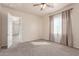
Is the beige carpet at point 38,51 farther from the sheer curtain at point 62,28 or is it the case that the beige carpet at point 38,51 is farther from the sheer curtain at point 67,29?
the sheer curtain at point 62,28

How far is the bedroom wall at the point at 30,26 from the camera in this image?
16.7ft

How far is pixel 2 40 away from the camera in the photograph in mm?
4020

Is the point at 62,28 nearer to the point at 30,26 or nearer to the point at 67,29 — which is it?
the point at 67,29

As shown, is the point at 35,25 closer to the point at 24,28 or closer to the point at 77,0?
the point at 24,28

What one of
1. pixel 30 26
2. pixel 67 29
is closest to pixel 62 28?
pixel 67 29

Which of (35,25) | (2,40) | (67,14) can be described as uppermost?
(67,14)

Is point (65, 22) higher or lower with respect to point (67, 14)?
lower

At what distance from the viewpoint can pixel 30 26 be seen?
5453 mm

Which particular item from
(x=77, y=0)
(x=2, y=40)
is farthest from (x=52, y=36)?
(x=77, y=0)

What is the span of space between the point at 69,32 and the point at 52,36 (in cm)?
160

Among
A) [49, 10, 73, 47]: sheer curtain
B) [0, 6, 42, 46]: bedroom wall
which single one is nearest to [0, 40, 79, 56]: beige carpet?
[49, 10, 73, 47]: sheer curtain

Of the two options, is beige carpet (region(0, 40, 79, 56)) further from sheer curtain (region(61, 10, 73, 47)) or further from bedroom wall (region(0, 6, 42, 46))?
bedroom wall (region(0, 6, 42, 46))

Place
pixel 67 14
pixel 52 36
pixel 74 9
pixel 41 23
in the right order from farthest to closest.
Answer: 1. pixel 41 23
2. pixel 52 36
3. pixel 67 14
4. pixel 74 9

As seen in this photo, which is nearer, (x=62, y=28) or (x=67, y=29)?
(x=67, y=29)
